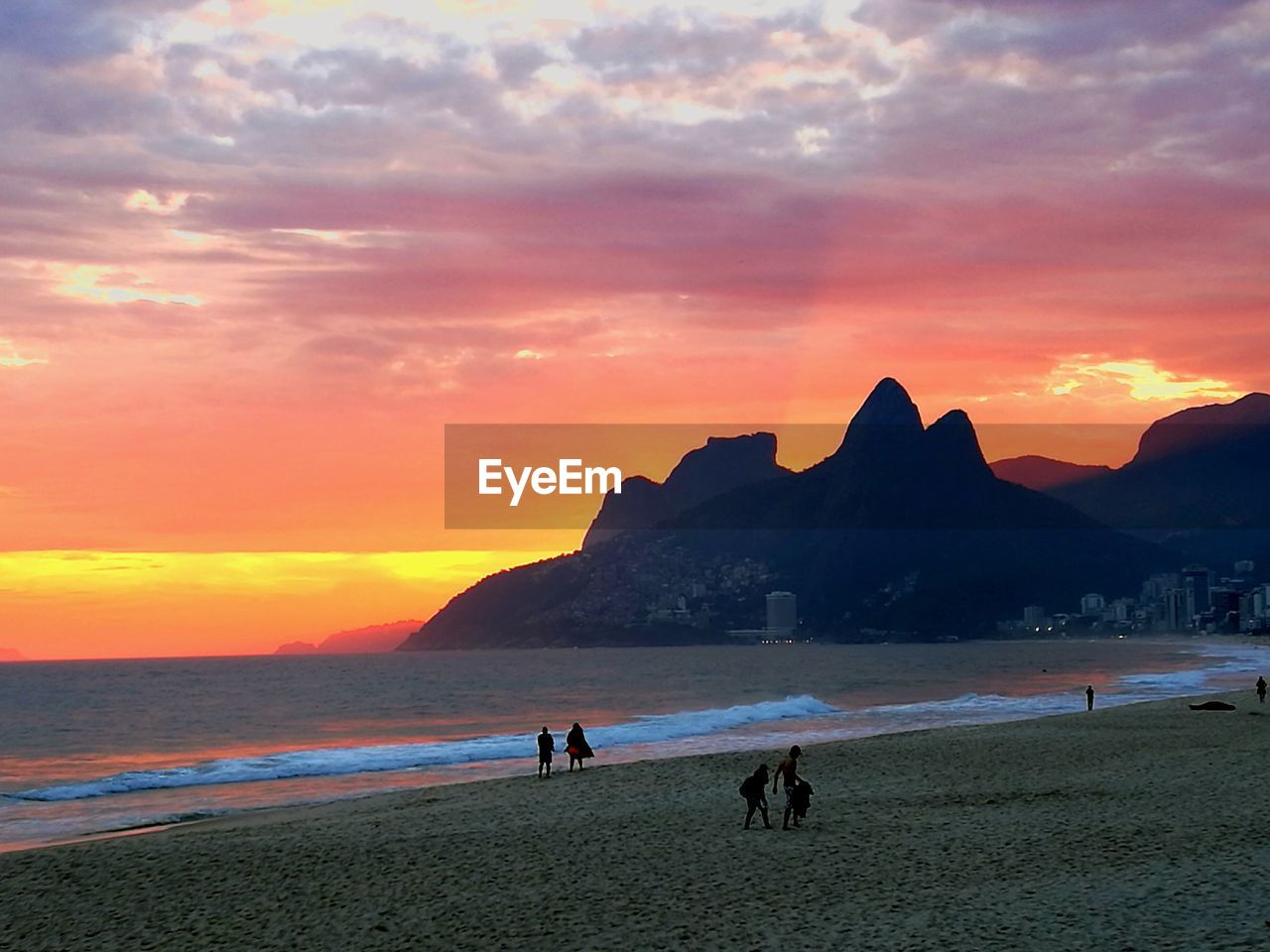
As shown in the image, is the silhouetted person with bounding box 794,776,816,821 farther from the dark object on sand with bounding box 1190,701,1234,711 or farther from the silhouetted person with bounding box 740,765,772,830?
the dark object on sand with bounding box 1190,701,1234,711

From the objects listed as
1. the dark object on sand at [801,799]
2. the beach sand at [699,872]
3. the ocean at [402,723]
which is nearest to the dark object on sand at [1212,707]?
the ocean at [402,723]

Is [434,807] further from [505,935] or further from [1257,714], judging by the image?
[1257,714]

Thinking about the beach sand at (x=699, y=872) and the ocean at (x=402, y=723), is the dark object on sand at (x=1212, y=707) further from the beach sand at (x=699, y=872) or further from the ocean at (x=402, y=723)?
the beach sand at (x=699, y=872)

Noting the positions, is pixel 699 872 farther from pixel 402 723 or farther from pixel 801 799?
pixel 402 723

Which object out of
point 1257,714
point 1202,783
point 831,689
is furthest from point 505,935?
point 831,689

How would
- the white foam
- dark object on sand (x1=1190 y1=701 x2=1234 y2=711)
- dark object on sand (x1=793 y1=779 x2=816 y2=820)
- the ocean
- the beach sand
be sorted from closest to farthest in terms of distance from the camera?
the beach sand → dark object on sand (x1=793 y1=779 x2=816 y2=820) → the ocean → the white foam → dark object on sand (x1=1190 y1=701 x2=1234 y2=711)

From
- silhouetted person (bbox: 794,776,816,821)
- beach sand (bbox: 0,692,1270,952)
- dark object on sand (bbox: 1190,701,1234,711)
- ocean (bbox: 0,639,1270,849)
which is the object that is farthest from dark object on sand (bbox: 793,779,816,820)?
dark object on sand (bbox: 1190,701,1234,711)
